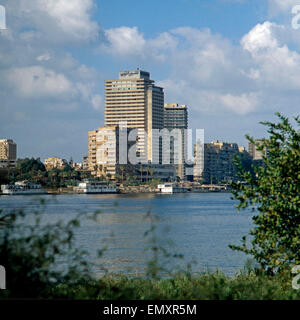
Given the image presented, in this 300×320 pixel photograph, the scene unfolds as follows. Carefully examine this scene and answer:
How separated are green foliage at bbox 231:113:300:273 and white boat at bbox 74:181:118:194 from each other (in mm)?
118173

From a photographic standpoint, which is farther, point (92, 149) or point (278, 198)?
point (92, 149)

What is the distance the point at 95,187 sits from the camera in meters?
133

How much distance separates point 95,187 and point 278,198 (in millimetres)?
125526

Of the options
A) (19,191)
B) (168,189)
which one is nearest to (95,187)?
(168,189)

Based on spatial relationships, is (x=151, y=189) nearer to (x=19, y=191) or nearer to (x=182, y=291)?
(x=19, y=191)

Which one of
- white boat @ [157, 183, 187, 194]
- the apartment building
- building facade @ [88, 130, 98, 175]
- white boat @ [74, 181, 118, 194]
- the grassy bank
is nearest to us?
the grassy bank

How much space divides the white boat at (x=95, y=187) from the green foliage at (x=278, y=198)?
118173mm

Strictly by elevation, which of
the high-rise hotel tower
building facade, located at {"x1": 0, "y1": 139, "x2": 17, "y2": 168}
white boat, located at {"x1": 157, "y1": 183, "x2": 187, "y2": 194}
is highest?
the high-rise hotel tower

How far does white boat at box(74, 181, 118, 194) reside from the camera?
416 ft

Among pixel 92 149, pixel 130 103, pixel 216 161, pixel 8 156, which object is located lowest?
pixel 8 156

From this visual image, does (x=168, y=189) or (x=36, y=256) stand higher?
(x=36, y=256)

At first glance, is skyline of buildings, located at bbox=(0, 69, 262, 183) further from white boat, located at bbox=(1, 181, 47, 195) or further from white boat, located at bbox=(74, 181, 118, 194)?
white boat, located at bbox=(1, 181, 47, 195)

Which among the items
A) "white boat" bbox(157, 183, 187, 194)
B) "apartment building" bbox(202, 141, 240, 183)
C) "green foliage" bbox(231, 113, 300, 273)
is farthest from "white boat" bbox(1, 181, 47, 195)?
"apartment building" bbox(202, 141, 240, 183)
